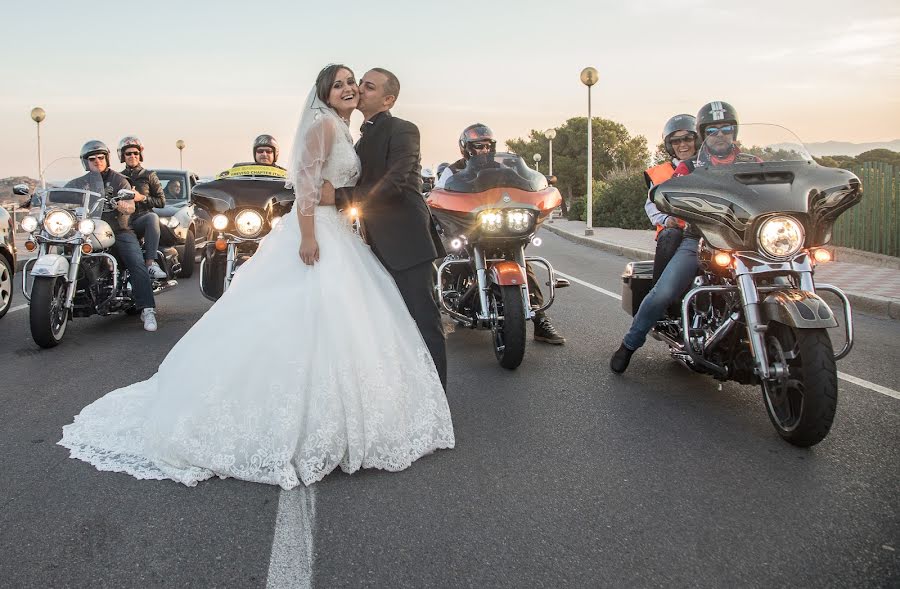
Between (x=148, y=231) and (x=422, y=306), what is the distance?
5.23 m

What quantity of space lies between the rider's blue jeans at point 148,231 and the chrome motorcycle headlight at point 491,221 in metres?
4.36

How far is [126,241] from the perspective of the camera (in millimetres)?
7977

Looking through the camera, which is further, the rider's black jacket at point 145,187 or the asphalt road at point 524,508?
the rider's black jacket at point 145,187

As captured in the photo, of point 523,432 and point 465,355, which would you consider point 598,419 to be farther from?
point 465,355

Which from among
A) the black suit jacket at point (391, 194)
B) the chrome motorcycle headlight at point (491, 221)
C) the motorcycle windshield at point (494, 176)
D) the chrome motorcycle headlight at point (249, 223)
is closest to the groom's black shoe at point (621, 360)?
the chrome motorcycle headlight at point (491, 221)

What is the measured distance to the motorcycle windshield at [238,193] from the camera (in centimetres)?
788

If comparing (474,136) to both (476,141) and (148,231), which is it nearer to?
(476,141)

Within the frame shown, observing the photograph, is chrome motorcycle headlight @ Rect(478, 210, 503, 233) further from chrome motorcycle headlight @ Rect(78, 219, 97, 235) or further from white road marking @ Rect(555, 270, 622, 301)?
white road marking @ Rect(555, 270, 622, 301)

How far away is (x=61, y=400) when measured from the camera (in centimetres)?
520

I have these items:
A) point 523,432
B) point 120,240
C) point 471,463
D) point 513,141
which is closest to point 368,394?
point 471,463

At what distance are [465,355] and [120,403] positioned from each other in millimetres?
2862

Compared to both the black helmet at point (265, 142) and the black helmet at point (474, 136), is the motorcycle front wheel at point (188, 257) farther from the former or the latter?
the black helmet at point (474, 136)

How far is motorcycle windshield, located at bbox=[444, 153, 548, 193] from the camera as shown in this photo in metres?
6.11

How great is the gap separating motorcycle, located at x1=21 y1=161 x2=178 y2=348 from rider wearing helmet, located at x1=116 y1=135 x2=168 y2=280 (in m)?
0.54
